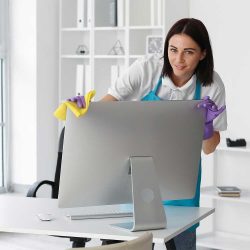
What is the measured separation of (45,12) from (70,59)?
44 centimetres

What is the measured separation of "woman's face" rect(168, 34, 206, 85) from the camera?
8.18 feet

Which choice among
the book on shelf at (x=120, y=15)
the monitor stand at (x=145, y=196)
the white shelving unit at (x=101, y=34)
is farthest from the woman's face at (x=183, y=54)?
the book on shelf at (x=120, y=15)

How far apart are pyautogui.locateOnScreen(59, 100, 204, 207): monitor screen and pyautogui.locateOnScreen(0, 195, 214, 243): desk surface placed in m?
0.08

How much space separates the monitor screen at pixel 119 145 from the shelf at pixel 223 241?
209 centimetres

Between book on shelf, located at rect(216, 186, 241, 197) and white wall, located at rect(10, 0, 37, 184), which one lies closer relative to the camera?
book on shelf, located at rect(216, 186, 241, 197)

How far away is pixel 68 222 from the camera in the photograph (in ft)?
7.34

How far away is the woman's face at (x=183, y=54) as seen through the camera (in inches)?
98.1

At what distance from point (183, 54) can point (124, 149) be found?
0.56 meters

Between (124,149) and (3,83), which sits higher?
(3,83)

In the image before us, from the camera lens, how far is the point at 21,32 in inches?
187

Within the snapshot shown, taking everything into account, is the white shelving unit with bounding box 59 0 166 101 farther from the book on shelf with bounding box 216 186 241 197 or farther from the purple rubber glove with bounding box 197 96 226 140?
the purple rubber glove with bounding box 197 96 226 140

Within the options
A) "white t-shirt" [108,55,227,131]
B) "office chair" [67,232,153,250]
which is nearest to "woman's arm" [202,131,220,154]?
"white t-shirt" [108,55,227,131]

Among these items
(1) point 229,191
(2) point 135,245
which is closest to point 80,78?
(1) point 229,191

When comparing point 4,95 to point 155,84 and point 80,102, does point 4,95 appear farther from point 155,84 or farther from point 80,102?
point 80,102
